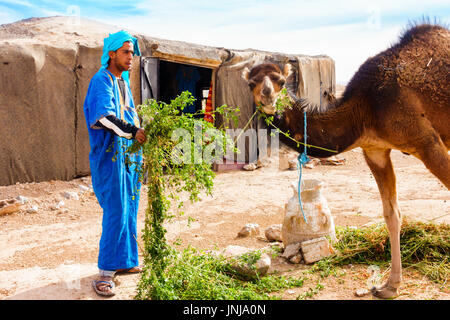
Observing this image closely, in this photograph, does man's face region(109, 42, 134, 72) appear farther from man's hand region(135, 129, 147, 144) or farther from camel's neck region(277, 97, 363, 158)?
camel's neck region(277, 97, 363, 158)

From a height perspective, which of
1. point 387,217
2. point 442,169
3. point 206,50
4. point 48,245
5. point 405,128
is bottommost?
point 48,245

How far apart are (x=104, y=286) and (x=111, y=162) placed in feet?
3.67

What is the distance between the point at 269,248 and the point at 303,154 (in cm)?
162

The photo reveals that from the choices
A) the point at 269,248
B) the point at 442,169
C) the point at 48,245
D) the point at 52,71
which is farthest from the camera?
the point at 52,71

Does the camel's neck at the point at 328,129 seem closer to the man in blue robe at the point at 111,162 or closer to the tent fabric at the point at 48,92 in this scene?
the man in blue robe at the point at 111,162

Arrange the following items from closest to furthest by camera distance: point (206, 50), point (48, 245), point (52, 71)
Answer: point (48, 245) < point (52, 71) < point (206, 50)

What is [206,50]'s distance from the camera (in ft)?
32.0

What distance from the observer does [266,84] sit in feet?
10.6

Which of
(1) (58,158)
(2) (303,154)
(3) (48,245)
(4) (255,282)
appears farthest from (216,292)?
(1) (58,158)

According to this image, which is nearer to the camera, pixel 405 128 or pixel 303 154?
pixel 405 128

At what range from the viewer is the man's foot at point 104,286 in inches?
137

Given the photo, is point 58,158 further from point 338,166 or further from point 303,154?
point 338,166

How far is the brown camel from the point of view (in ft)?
10.0

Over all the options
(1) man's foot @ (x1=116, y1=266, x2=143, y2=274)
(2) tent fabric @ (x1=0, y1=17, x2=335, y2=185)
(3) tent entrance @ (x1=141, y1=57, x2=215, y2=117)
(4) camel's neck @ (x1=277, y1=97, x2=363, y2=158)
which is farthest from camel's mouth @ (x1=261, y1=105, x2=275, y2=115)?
(3) tent entrance @ (x1=141, y1=57, x2=215, y2=117)
